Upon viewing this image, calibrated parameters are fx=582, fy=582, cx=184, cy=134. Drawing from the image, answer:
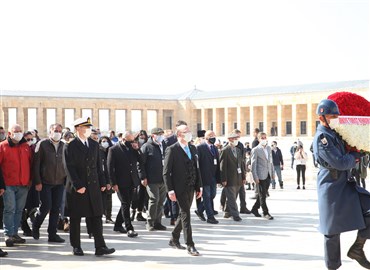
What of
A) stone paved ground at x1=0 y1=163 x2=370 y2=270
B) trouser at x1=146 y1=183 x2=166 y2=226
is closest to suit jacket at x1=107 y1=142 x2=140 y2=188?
trouser at x1=146 y1=183 x2=166 y2=226

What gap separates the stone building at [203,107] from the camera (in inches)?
2319

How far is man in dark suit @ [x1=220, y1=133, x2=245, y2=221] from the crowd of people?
0.02 m

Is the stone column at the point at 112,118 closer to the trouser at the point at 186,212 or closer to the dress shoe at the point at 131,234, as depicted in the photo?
the dress shoe at the point at 131,234

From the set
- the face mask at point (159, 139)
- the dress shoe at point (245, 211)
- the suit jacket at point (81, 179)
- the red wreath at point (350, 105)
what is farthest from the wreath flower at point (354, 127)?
the dress shoe at point (245, 211)

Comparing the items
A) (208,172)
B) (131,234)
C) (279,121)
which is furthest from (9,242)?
(279,121)

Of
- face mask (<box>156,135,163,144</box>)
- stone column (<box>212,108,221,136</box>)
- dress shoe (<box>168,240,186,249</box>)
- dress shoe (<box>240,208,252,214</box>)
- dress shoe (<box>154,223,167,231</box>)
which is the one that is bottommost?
dress shoe (<box>240,208,252,214</box>)

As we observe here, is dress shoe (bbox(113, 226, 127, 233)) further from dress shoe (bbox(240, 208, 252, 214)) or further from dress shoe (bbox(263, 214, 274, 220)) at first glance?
dress shoe (bbox(240, 208, 252, 214))

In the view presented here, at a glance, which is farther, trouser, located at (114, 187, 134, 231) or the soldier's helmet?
trouser, located at (114, 187, 134, 231)

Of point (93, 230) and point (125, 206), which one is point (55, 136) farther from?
point (93, 230)

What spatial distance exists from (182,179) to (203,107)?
6088 centimetres

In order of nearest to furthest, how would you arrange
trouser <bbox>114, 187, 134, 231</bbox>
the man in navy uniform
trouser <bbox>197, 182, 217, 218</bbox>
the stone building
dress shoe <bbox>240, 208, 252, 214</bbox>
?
the man in navy uniform < trouser <bbox>114, 187, 134, 231</bbox> < trouser <bbox>197, 182, 217, 218</bbox> < dress shoe <bbox>240, 208, 252, 214</bbox> < the stone building

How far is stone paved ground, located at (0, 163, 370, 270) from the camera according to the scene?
7.33 metres

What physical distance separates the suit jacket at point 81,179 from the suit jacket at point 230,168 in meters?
4.41

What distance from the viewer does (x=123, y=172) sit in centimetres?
1026
